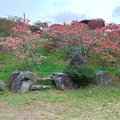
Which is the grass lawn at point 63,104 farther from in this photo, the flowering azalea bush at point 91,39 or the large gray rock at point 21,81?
the flowering azalea bush at point 91,39

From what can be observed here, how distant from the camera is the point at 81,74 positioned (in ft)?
40.9

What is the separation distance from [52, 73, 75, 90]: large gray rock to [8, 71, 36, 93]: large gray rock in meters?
0.74

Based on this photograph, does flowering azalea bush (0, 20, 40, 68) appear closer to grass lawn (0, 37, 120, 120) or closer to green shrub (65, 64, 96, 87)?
grass lawn (0, 37, 120, 120)

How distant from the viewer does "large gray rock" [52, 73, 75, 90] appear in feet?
40.9

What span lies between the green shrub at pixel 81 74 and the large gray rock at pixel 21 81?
124 centimetres

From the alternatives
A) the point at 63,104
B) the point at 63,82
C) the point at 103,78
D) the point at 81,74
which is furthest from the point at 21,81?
the point at 103,78

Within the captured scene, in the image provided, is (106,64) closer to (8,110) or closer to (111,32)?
(111,32)

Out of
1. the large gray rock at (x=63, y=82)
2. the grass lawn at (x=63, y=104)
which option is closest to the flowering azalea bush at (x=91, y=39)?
the grass lawn at (x=63, y=104)

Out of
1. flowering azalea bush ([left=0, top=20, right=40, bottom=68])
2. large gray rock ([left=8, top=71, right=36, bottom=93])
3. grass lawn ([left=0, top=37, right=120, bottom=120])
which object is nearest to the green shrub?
grass lawn ([left=0, top=37, right=120, bottom=120])

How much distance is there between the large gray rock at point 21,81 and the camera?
12172 millimetres

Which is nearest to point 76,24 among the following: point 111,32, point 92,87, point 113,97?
point 111,32

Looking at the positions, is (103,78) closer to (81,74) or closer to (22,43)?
(81,74)

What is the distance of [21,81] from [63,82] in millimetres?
1323

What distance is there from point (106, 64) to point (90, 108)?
5590mm
